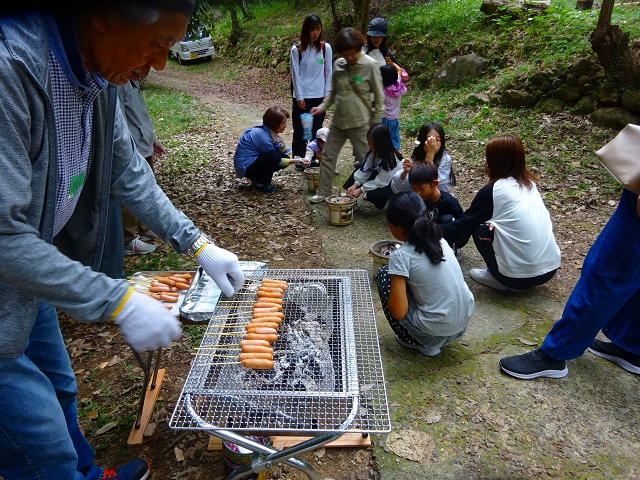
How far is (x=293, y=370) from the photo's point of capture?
232cm

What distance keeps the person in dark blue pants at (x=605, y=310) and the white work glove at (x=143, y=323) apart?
280 centimetres

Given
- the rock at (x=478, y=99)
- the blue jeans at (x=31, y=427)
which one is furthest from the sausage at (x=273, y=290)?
the rock at (x=478, y=99)

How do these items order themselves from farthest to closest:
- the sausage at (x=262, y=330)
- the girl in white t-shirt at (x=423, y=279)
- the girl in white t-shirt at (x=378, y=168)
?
the girl in white t-shirt at (x=378, y=168) → the girl in white t-shirt at (x=423, y=279) → the sausage at (x=262, y=330)

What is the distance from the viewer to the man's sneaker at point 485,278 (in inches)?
180

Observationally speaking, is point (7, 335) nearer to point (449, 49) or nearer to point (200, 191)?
point (200, 191)

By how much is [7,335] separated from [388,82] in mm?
6704

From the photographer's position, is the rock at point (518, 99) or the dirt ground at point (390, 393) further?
the rock at point (518, 99)

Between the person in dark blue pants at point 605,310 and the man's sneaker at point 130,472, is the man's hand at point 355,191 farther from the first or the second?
the man's sneaker at point 130,472

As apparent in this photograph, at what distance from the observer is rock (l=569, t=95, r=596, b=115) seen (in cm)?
787

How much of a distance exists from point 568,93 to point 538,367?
22.8 feet

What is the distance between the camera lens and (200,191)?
718 centimetres

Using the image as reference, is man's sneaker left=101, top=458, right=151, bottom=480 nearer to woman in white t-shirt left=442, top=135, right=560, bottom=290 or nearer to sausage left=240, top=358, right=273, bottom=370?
sausage left=240, top=358, right=273, bottom=370

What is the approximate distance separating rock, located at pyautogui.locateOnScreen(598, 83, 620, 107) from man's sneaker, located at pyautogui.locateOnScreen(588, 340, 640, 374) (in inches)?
231

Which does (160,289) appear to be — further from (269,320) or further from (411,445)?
(411,445)
